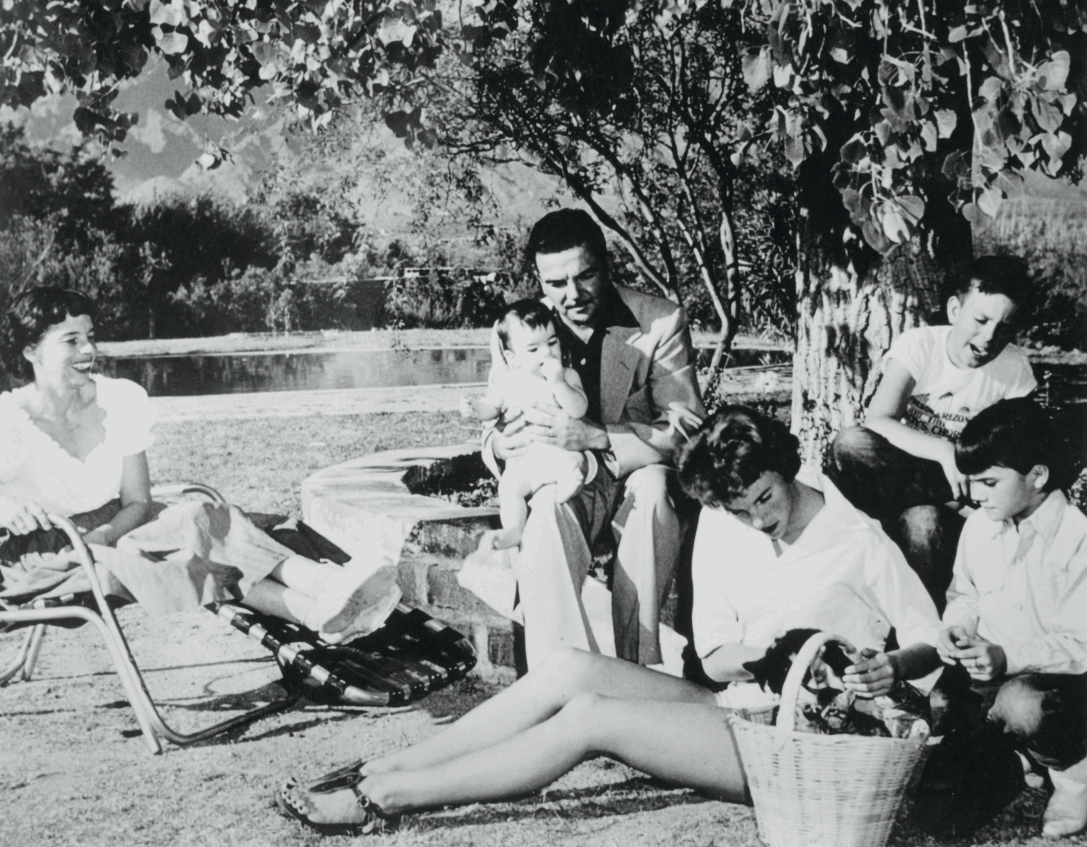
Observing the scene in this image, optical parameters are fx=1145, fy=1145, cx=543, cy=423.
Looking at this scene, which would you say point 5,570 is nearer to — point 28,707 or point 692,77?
point 28,707

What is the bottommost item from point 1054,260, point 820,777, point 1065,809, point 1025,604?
point 1065,809

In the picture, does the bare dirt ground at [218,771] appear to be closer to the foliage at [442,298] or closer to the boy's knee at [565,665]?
the boy's knee at [565,665]

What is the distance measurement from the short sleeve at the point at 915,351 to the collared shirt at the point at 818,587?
19.2 inches

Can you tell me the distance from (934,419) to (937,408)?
31 mm

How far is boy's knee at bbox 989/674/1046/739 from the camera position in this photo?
8.93 ft

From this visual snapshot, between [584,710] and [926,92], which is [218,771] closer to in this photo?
[584,710]

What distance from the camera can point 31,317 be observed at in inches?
123

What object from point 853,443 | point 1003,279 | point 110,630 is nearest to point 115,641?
point 110,630

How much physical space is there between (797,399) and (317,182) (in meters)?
1.73

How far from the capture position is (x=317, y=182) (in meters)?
3.57

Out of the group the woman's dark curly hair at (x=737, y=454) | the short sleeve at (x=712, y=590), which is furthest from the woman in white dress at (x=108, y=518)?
the woman's dark curly hair at (x=737, y=454)

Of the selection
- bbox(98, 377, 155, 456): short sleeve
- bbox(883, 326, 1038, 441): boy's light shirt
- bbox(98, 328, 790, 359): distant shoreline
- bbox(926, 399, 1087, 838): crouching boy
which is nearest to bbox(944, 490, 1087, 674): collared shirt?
bbox(926, 399, 1087, 838): crouching boy

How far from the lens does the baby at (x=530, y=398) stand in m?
3.13

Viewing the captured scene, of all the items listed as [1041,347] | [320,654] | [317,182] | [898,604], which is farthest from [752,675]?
[317,182]
